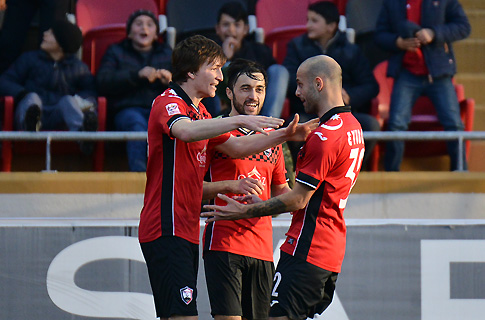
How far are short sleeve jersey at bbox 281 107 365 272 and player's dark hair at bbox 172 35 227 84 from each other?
701 mm

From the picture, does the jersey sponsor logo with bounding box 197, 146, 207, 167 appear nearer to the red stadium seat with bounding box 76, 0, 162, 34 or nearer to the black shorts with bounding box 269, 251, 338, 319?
the black shorts with bounding box 269, 251, 338, 319

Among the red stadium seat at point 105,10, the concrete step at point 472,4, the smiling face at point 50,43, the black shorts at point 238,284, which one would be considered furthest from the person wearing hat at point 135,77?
the concrete step at point 472,4

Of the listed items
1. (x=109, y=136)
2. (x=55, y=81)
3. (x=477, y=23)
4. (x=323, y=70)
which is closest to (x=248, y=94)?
(x=323, y=70)

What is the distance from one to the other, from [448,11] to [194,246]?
4.14m

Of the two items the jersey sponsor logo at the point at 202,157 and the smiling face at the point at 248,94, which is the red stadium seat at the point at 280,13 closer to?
the smiling face at the point at 248,94

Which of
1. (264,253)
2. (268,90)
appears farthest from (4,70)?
(264,253)

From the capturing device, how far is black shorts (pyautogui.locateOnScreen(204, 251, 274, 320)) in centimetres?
436

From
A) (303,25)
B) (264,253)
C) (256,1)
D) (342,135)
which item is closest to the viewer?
(342,135)

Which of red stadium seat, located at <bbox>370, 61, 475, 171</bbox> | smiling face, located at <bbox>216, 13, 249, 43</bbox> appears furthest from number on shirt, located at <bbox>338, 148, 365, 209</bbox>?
smiling face, located at <bbox>216, 13, 249, 43</bbox>

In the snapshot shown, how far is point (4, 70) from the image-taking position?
284 inches

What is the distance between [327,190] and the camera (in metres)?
4.07

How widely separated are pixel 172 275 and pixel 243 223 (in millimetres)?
639

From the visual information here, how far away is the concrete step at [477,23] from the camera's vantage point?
8609 mm

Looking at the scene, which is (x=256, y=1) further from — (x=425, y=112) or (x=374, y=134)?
(x=374, y=134)
